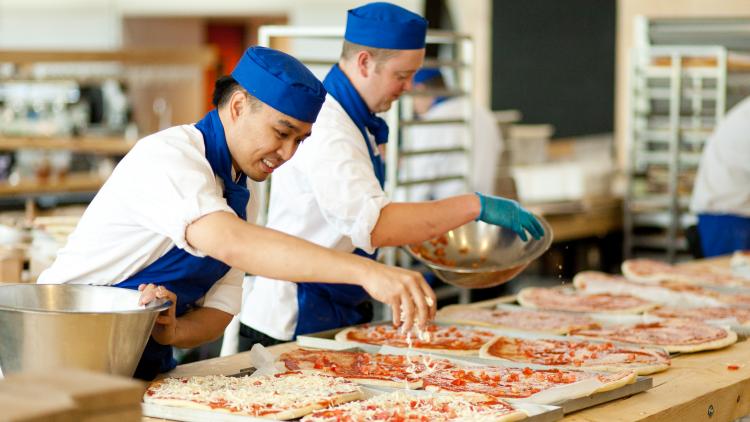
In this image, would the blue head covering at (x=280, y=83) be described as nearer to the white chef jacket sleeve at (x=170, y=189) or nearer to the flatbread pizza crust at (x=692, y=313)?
the white chef jacket sleeve at (x=170, y=189)

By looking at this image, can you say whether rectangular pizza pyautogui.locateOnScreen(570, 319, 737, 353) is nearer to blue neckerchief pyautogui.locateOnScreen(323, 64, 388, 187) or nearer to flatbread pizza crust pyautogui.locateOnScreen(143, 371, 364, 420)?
blue neckerchief pyautogui.locateOnScreen(323, 64, 388, 187)

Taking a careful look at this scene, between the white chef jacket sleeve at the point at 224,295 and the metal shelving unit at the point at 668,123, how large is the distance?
19.4 ft

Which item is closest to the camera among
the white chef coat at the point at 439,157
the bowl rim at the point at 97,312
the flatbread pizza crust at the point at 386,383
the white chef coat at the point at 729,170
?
the bowl rim at the point at 97,312

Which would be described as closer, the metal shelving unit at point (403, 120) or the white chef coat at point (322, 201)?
the white chef coat at point (322, 201)

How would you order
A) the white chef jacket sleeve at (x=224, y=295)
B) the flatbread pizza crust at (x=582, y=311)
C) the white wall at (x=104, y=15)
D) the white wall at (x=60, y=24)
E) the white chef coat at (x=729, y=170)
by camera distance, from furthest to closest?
the white wall at (x=60, y=24), the white wall at (x=104, y=15), the white chef coat at (x=729, y=170), the flatbread pizza crust at (x=582, y=311), the white chef jacket sleeve at (x=224, y=295)

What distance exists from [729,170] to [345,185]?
3.59 meters

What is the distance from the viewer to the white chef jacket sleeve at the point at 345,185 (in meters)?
2.94

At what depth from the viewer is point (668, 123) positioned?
8.34 metres

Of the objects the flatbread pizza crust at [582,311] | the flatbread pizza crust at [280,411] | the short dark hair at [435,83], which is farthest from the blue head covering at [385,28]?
the short dark hair at [435,83]

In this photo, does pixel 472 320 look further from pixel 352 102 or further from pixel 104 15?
pixel 104 15

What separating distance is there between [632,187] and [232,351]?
5489 mm

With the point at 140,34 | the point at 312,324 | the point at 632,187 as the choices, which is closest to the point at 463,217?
the point at 312,324

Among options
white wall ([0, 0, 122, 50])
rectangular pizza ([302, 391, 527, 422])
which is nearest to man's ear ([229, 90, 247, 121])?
rectangular pizza ([302, 391, 527, 422])

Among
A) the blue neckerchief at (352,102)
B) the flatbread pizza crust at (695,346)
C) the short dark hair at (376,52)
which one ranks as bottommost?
the flatbread pizza crust at (695,346)
